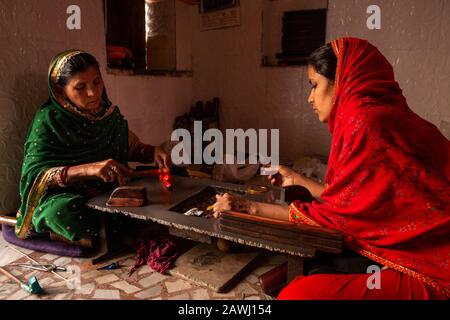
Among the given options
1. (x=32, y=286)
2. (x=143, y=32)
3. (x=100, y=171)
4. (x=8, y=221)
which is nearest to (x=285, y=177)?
(x=100, y=171)

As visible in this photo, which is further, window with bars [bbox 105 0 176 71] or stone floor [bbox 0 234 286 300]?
window with bars [bbox 105 0 176 71]

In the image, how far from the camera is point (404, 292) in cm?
154

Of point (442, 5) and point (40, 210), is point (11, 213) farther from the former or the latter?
point (442, 5)

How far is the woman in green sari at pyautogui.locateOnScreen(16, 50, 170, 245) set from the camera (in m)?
2.53

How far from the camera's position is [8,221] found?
9.97 feet

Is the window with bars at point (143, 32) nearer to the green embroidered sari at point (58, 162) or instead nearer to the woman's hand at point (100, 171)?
the green embroidered sari at point (58, 162)

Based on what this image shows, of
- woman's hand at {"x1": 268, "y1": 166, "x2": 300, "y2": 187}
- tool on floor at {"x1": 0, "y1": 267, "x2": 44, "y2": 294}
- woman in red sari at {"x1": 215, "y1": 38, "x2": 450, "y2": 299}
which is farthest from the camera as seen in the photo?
woman's hand at {"x1": 268, "y1": 166, "x2": 300, "y2": 187}

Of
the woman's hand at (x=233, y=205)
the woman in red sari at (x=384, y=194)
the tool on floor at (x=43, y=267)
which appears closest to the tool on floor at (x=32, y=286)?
the tool on floor at (x=43, y=267)

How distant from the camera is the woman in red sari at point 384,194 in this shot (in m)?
1.54

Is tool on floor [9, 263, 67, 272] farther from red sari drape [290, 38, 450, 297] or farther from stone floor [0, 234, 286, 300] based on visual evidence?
red sari drape [290, 38, 450, 297]

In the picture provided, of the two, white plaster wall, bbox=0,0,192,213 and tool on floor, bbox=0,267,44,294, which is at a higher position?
white plaster wall, bbox=0,0,192,213

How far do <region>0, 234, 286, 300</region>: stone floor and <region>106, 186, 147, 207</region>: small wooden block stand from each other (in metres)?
0.49

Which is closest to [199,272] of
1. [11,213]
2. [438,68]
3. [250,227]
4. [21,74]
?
[250,227]

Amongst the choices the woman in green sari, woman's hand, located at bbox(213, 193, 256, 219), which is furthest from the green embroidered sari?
woman's hand, located at bbox(213, 193, 256, 219)
